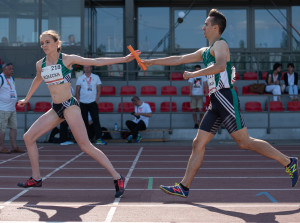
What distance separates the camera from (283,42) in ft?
70.7

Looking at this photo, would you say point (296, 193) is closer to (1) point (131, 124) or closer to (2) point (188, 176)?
(2) point (188, 176)

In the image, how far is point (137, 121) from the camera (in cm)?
1470

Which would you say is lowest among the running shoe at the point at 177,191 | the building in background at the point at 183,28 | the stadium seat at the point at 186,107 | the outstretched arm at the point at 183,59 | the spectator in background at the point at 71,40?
the running shoe at the point at 177,191

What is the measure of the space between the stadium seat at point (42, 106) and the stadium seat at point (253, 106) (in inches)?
264

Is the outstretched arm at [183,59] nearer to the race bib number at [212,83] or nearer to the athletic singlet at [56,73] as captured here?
the race bib number at [212,83]

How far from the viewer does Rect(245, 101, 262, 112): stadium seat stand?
53.6 feet

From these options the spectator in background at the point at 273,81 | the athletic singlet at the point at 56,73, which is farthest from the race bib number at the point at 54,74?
the spectator in background at the point at 273,81

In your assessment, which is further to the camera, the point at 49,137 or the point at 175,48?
the point at 175,48

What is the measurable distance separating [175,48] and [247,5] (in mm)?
3777

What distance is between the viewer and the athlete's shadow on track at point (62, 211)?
505 cm

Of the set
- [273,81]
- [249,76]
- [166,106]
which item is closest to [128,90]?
[166,106]

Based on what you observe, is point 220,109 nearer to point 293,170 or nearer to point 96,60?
point 293,170

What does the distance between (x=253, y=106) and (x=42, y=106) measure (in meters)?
7.15

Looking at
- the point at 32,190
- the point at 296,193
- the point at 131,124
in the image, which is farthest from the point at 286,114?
the point at 32,190
